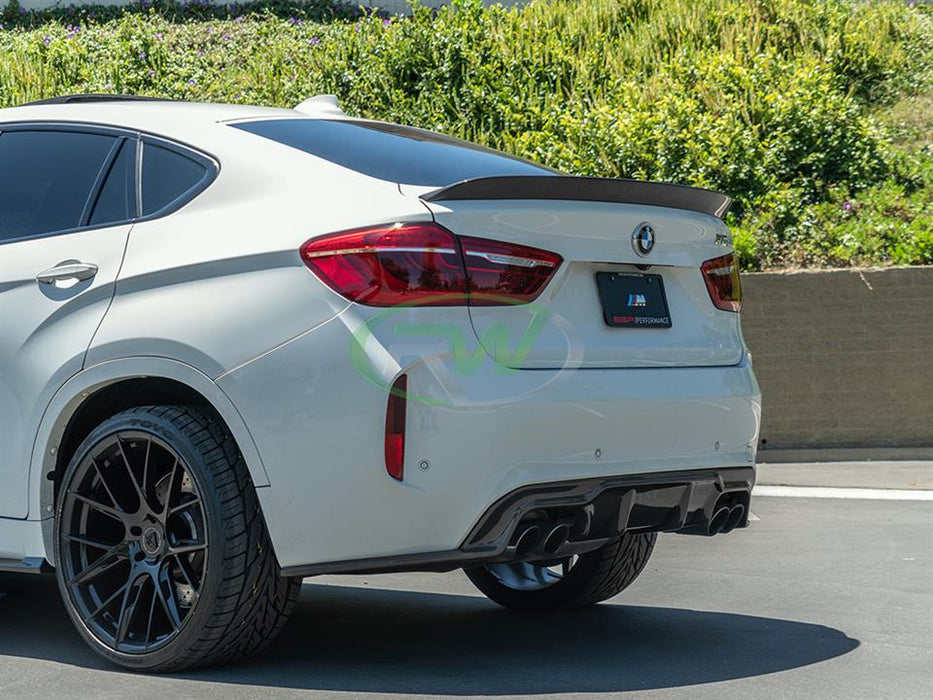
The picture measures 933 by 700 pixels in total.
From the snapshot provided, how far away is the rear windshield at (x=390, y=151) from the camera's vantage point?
179 inches

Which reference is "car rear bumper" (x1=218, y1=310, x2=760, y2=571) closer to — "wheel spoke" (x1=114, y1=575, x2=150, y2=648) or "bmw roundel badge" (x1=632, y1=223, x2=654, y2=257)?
"bmw roundel badge" (x1=632, y1=223, x2=654, y2=257)

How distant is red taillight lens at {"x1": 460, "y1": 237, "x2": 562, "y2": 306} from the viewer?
413cm

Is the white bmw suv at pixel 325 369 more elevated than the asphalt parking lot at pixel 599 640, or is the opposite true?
the white bmw suv at pixel 325 369

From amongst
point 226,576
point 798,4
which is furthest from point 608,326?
point 798,4

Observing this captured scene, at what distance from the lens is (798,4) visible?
16.4 meters

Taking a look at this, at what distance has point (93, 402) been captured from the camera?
186 inches

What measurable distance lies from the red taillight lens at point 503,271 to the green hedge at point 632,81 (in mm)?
7774

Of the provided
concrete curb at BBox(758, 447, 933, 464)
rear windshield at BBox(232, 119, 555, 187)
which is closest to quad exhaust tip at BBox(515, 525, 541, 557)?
rear windshield at BBox(232, 119, 555, 187)

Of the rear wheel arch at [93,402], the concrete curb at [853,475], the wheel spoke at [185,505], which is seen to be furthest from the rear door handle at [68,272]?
the concrete curb at [853,475]

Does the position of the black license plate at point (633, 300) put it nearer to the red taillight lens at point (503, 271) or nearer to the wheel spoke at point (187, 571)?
the red taillight lens at point (503, 271)

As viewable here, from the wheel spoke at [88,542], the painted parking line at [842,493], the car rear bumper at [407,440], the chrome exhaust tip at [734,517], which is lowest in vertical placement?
the painted parking line at [842,493]

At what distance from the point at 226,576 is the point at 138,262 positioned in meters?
1.06

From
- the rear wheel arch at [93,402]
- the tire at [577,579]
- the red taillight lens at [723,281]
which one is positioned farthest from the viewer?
the tire at [577,579]

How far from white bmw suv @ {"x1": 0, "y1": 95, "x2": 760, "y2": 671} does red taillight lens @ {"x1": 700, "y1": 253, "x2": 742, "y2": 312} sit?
15 mm
